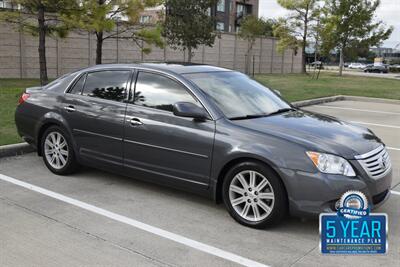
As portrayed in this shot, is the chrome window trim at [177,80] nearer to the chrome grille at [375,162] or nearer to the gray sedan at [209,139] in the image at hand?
the gray sedan at [209,139]

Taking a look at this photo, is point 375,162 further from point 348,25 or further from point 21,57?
point 348,25

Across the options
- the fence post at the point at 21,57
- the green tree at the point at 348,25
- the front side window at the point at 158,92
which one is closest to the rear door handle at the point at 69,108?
the front side window at the point at 158,92

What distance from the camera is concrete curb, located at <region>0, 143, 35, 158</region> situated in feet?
22.0

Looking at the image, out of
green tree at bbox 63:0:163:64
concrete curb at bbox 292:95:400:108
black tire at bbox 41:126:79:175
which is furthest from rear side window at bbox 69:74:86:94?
concrete curb at bbox 292:95:400:108

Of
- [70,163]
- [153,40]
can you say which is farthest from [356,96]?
[70,163]

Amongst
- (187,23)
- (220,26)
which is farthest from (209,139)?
(220,26)

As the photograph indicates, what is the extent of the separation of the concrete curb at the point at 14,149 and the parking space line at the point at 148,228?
1.11 m

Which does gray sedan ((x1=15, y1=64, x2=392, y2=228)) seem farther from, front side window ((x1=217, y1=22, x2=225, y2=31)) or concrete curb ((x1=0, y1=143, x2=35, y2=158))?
front side window ((x1=217, y1=22, x2=225, y2=31))

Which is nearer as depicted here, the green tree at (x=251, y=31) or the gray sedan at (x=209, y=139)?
the gray sedan at (x=209, y=139)

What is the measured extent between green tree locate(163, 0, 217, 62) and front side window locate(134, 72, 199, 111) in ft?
72.4

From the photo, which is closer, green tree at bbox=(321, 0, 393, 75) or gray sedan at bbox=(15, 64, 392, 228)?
gray sedan at bbox=(15, 64, 392, 228)

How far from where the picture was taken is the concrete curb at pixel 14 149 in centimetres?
671

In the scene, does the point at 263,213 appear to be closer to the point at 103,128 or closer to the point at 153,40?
the point at 103,128

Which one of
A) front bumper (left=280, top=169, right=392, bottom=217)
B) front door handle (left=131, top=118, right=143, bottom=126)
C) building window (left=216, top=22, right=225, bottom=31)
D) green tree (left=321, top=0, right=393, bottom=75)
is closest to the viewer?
front bumper (left=280, top=169, right=392, bottom=217)
